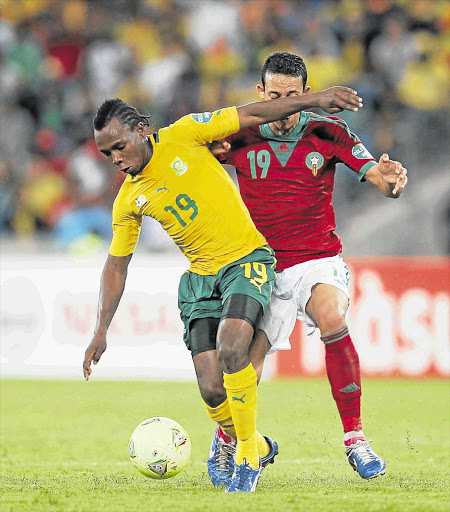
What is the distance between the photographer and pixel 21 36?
14.8m

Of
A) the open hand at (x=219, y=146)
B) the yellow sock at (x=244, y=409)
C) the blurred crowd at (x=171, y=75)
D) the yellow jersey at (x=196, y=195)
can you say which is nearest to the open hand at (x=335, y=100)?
the yellow jersey at (x=196, y=195)

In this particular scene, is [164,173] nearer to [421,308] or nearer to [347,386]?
[347,386]

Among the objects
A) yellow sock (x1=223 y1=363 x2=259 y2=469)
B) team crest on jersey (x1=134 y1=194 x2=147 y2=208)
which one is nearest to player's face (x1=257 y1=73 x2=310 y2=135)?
team crest on jersey (x1=134 y1=194 x2=147 y2=208)

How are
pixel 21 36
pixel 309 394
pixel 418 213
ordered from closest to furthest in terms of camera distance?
pixel 309 394
pixel 418 213
pixel 21 36

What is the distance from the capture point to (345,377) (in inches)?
229

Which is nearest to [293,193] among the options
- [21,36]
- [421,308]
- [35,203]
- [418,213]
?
[421,308]

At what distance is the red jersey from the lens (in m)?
5.96

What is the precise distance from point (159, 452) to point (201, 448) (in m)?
1.70

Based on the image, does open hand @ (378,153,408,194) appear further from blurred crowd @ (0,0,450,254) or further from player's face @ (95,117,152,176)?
blurred crowd @ (0,0,450,254)

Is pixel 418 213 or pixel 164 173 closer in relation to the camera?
pixel 164 173

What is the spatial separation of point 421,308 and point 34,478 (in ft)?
20.1

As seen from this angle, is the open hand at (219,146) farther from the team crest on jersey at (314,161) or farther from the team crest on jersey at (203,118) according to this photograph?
the team crest on jersey at (314,161)

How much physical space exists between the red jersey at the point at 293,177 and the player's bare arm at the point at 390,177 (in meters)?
0.32

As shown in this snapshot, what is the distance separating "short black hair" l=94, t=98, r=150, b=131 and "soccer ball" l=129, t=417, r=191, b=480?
5.55 ft
